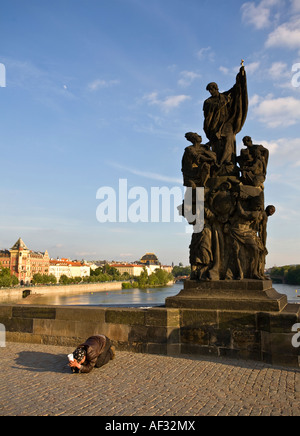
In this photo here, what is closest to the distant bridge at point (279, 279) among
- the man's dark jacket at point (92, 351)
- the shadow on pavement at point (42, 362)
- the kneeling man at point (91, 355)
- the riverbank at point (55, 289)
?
the riverbank at point (55, 289)

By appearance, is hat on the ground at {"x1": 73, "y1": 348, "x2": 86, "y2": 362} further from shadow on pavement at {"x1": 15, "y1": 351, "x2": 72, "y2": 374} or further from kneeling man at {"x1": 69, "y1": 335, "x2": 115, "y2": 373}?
shadow on pavement at {"x1": 15, "y1": 351, "x2": 72, "y2": 374}

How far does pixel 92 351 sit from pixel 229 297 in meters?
2.67

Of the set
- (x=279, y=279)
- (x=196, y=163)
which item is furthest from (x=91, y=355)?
(x=279, y=279)

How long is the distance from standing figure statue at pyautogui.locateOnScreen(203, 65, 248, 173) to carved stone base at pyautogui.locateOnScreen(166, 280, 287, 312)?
2.84m

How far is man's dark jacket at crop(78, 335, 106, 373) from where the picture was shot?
562 cm

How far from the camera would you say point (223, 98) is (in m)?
8.40

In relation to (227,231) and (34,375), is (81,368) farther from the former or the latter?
(227,231)

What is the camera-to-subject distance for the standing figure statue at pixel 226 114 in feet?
27.3

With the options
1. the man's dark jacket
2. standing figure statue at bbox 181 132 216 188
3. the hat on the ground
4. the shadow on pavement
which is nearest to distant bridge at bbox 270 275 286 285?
standing figure statue at bbox 181 132 216 188

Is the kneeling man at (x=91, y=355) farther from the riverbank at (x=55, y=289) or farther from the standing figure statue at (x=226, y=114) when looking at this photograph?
the riverbank at (x=55, y=289)

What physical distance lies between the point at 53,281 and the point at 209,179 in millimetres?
97908

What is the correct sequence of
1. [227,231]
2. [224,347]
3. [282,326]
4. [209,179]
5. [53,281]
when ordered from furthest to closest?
[53,281], [209,179], [227,231], [224,347], [282,326]

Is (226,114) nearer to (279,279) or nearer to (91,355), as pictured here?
(91,355)
